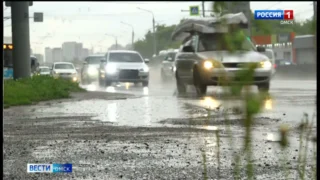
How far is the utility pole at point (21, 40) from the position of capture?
16078mm

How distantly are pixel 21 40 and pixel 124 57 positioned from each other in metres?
6.76

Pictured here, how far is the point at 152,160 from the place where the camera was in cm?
554

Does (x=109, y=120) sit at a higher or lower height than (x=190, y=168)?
lower

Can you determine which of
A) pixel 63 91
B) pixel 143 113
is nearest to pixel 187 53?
pixel 63 91

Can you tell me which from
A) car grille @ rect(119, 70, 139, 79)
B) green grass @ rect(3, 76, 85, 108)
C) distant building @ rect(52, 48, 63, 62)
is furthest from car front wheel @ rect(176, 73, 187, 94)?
car grille @ rect(119, 70, 139, 79)

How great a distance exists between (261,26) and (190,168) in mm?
3022

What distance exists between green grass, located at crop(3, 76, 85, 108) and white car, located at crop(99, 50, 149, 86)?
5551mm

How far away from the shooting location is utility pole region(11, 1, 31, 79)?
16.1 metres

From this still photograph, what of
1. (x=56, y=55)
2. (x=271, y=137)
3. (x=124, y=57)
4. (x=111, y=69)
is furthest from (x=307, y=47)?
(x=124, y=57)

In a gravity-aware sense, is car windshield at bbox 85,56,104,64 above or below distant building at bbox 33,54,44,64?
below

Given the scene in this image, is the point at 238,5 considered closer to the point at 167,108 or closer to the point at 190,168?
the point at 190,168

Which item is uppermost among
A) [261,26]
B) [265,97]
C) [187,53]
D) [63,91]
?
[261,26]

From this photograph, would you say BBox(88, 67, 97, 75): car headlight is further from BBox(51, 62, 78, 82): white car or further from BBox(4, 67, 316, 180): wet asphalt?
BBox(4, 67, 316, 180): wet asphalt

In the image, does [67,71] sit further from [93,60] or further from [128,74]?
[128,74]
